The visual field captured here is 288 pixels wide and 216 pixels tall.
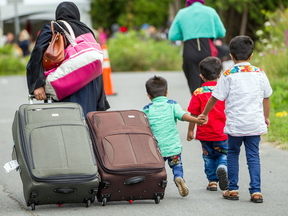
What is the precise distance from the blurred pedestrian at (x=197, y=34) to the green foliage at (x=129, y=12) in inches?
1102

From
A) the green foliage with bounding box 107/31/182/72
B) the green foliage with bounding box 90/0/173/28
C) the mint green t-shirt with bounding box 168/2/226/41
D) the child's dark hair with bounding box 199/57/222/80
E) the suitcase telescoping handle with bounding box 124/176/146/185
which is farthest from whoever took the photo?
the green foliage with bounding box 90/0/173/28

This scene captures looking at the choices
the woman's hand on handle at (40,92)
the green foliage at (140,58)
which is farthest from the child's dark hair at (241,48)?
the green foliage at (140,58)

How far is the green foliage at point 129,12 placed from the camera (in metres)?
35.7

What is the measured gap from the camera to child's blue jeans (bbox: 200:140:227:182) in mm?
4789

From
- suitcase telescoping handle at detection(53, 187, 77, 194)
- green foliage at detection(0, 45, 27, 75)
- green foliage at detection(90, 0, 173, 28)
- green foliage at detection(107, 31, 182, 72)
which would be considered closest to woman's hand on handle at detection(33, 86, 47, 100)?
suitcase telescoping handle at detection(53, 187, 77, 194)

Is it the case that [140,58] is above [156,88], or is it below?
below

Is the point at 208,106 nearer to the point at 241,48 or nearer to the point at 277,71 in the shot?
the point at 241,48

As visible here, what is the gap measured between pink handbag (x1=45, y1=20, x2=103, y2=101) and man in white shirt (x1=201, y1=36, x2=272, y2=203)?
3.64ft

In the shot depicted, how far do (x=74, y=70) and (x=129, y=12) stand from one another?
3296 centimetres

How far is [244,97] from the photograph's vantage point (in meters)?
4.31

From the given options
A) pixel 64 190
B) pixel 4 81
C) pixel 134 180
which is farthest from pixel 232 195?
pixel 4 81

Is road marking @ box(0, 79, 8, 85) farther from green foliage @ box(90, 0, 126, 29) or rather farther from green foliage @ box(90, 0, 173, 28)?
green foliage @ box(90, 0, 126, 29)

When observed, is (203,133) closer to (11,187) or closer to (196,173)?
(196,173)

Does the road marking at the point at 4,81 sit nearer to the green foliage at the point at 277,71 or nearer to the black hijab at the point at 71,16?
the green foliage at the point at 277,71
